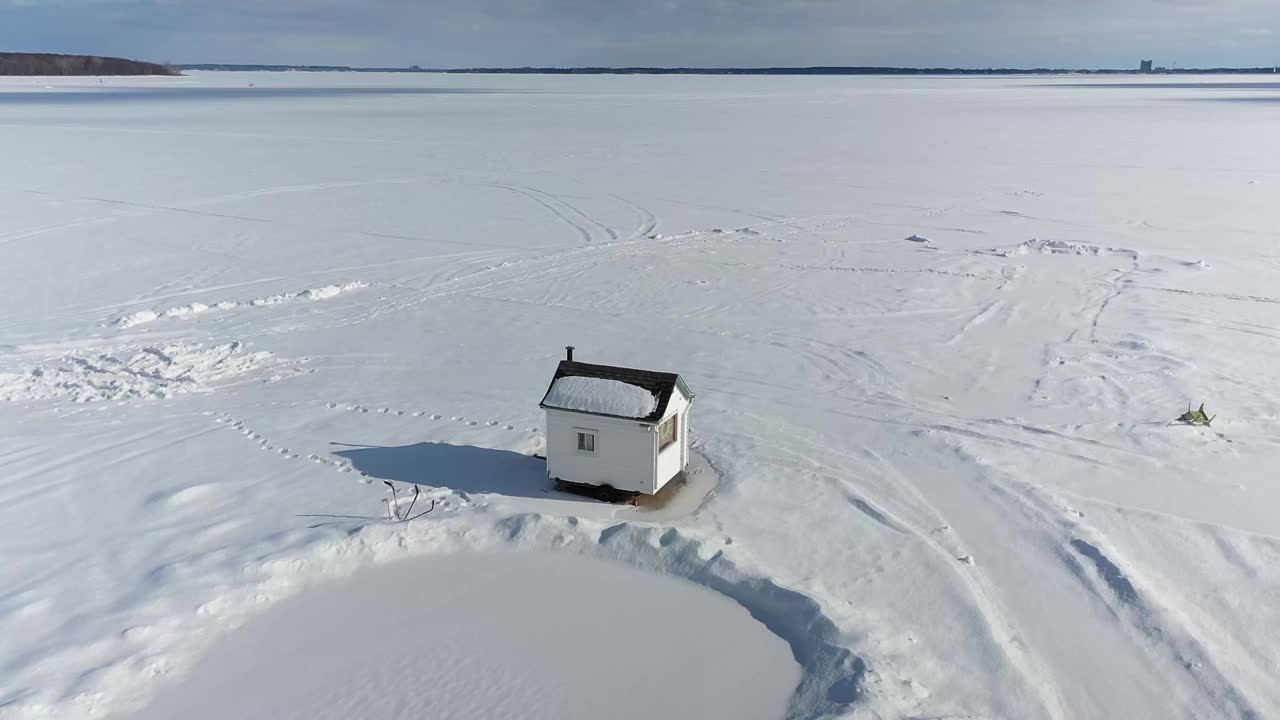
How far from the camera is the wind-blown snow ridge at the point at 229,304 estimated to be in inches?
698

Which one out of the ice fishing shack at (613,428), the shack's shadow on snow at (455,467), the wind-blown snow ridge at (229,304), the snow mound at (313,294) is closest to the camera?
the ice fishing shack at (613,428)

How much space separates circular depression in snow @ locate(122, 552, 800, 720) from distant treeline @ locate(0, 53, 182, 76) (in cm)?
16253

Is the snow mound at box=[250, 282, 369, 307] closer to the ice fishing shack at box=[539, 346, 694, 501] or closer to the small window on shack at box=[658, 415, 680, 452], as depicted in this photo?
the ice fishing shack at box=[539, 346, 694, 501]

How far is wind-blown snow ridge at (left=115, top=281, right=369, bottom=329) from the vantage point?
17719mm

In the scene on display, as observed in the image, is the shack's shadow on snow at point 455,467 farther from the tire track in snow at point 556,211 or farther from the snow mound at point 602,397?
the tire track in snow at point 556,211

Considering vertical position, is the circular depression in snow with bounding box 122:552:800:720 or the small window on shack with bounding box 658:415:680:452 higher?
the small window on shack with bounding box 658:415:680:452

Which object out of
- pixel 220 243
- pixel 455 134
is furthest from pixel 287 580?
pixel 455 134

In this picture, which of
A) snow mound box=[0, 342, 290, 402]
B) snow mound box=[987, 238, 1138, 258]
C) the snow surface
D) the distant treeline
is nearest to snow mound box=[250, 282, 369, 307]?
the snow surface

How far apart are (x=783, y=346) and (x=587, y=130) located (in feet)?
126

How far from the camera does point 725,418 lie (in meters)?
13.6

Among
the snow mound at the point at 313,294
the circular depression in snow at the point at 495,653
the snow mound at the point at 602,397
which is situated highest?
the snow mound at the point at 602,397

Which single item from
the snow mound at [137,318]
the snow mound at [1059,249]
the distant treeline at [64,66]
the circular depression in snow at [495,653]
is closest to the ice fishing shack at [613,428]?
the circular depression in snow at [495,653]

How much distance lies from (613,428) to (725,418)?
3.22 m

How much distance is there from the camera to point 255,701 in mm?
7918
